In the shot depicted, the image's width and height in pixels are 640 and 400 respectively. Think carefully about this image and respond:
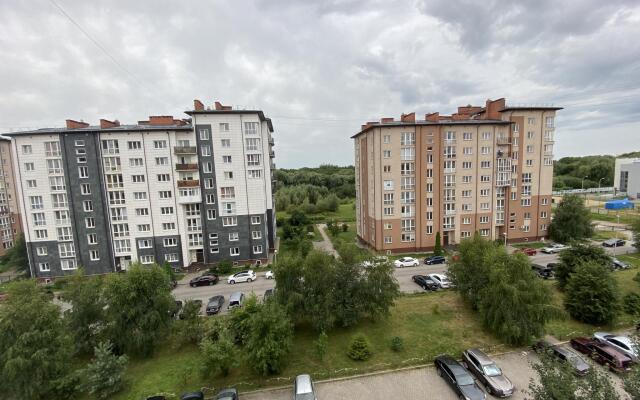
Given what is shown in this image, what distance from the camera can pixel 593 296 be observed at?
22.2 metres

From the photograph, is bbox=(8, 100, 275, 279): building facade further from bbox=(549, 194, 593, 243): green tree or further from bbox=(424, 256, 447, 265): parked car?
bbox=(549, 194, 593, 243): green tree

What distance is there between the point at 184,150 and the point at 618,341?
46356mm

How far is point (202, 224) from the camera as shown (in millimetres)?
40688

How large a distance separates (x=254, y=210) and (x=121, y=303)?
22295mm

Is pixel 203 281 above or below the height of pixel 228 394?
below

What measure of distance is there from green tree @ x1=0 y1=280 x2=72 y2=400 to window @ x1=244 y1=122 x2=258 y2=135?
92.6ft

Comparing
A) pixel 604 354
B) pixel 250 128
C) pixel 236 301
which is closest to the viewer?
pixel 604 354

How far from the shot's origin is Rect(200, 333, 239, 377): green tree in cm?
1694

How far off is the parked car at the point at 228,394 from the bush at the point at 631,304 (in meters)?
31.0

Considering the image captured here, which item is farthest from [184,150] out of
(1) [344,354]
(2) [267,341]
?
(1) [344,354]

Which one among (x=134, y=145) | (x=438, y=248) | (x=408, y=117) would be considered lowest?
(x=438, y=248)

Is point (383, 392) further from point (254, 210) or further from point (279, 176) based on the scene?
point (279, 176)

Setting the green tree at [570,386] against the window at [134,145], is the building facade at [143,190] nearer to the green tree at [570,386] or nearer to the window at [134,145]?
the window at [134,145]

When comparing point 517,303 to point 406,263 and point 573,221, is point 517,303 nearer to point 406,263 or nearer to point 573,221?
point 406,263
